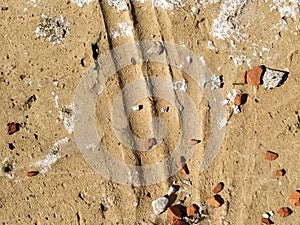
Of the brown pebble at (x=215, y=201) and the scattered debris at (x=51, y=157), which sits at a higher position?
the scattered debris at (x=51, y=157)

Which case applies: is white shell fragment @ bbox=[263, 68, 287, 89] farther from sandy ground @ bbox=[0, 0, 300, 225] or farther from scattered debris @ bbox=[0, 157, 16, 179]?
scattered debris @ bbox=[0, 157, 16, 179]

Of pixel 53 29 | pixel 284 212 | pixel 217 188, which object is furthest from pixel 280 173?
pixel 53 29

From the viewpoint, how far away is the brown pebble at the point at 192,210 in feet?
10.9

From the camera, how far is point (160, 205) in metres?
3.30

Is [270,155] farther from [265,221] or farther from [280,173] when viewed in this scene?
[265,221]

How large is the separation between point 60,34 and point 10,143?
0.75 meters

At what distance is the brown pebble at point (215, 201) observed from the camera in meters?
3.31

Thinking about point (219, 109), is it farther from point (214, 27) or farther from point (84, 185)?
point (84, 185)

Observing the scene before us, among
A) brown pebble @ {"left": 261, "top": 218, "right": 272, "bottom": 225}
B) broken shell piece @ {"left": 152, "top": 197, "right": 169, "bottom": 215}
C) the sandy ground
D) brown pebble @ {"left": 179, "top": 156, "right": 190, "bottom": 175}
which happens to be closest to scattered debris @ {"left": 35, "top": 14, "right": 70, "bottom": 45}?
the sandy ground

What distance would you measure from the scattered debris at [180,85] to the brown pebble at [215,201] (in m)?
0.69

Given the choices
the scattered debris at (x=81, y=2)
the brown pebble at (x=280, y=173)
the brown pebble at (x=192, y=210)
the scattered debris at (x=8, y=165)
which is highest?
the scattered debris at (x=81, y=2)

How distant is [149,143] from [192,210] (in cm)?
49

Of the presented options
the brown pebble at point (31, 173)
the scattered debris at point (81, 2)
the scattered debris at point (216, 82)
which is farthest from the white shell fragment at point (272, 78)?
the brown pebble at point (31, 173)

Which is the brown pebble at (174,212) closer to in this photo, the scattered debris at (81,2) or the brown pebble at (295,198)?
the brown pebble at (295,198)
